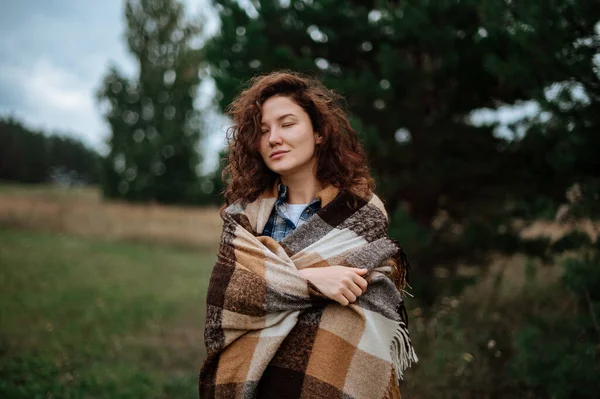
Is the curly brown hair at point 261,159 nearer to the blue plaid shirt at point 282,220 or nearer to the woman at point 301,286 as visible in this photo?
the woman at point 301,286

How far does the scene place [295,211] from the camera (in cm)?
203

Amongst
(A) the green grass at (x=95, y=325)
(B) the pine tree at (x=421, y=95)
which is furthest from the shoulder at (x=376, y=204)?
(A) the green grass at (x=95, y=325)

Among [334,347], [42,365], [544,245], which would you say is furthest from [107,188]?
[334,347]

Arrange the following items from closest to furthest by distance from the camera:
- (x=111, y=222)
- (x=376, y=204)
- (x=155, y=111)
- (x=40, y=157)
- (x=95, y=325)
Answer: (x=376, y=204) → (x=95, y=325) → (x=111, y=222) → (x=155, y=111) → (x=40, y=157)

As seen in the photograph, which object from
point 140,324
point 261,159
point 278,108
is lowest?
point 140,324

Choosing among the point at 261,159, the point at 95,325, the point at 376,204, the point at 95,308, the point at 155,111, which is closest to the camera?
the point at 376,204

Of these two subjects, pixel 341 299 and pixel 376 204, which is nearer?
pixel 341 299

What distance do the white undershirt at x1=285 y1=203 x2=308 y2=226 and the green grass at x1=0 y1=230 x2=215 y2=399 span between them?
2473mm

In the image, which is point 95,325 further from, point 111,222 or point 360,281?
point 111,222

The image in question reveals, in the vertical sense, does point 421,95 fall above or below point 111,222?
above

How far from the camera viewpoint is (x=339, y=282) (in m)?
1.68

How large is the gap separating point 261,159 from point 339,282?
75 cm

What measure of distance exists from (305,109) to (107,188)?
70.8 feet

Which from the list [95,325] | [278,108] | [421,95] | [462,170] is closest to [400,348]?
[278,108]
